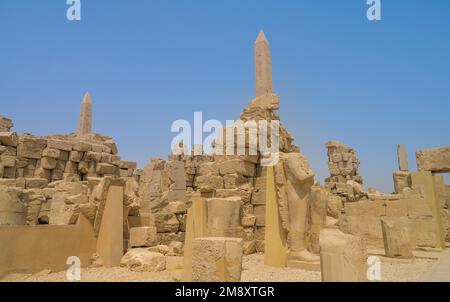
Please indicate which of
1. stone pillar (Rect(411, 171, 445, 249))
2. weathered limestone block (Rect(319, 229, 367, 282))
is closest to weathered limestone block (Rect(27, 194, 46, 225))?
weathered limestone block (Rect(319, 229, 367, 282))

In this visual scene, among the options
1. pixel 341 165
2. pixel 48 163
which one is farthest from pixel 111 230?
pixel 341 165

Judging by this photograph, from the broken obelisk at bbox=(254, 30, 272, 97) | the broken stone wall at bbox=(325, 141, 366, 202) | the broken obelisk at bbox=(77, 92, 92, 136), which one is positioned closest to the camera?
the broken obelisk at bbox=(254, 30, 272, 97)

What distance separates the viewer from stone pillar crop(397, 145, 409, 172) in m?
22.5

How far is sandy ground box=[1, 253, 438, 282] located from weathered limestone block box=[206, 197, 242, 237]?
75 centimetres

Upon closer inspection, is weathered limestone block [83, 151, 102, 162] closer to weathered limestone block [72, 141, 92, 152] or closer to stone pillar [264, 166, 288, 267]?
weathered limestone block [72, 141, 92, 152]

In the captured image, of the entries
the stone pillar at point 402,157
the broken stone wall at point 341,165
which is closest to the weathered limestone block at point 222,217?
the broken stone wall at point 341,165

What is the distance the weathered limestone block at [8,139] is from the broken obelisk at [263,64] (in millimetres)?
9588

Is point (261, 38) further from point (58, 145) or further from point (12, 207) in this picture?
point (12, 207)

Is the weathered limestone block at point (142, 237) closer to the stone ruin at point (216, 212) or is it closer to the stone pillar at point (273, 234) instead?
the stone ruin at point (216, 212)
